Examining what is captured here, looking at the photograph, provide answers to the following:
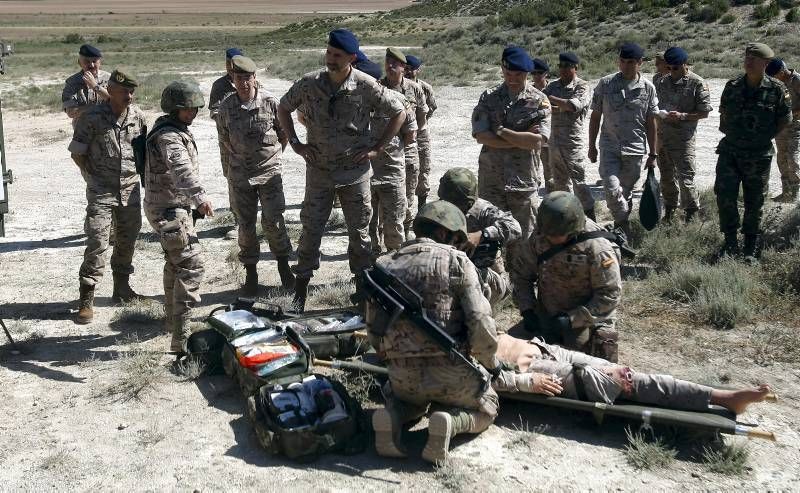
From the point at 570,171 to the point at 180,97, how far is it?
4.96 meters

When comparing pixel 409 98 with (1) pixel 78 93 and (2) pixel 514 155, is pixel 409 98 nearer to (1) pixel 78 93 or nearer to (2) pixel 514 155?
(2) pixel 514 155

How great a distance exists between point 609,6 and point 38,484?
36.3 meters

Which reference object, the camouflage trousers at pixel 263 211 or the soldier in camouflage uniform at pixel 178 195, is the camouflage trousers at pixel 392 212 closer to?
the camouflage trousers at pixel 263 211

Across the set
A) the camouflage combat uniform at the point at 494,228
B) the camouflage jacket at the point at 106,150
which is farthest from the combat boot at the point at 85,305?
the camouflage combat uniform at the point at 494,228

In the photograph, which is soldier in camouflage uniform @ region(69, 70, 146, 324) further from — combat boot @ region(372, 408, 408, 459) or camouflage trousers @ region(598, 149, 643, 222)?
camouflage trousers @ region(598, 149, 643, 222)

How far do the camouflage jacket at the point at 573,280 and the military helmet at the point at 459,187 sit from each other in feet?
1.90

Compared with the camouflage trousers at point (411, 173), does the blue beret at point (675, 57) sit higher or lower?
higher

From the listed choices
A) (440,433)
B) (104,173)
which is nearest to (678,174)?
(440,433)

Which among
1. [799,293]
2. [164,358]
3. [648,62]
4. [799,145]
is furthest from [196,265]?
[648,62]

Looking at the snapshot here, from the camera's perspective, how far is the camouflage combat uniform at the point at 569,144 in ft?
30.7

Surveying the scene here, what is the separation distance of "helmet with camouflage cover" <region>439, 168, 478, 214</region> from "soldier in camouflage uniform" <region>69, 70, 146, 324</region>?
2.83 metres

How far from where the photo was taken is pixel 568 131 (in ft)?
31.0

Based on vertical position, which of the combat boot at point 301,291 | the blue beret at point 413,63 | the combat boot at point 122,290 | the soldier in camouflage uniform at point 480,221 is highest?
the blue beret at point 413,63

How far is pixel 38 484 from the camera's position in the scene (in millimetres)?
4535
